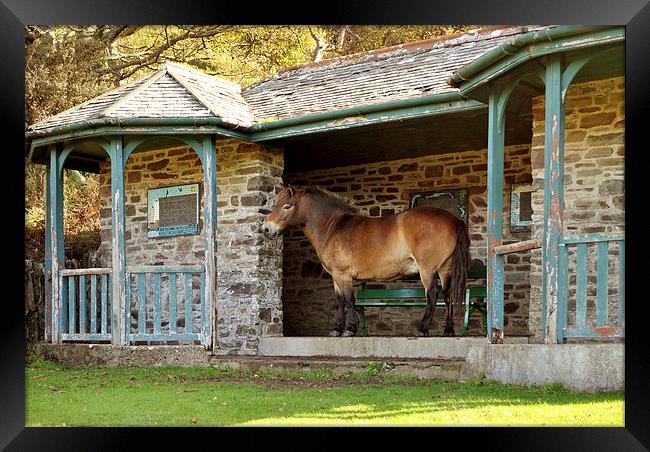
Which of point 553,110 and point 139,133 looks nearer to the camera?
point 553,110

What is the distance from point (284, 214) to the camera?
10484 millimetres

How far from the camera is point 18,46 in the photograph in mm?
6293

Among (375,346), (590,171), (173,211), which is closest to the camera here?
(590,171)

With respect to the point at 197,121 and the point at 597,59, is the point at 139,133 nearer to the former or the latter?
the point at 197,121

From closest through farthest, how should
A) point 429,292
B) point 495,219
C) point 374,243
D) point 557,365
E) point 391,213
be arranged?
point 557,365, point 495,219, point 429,292, point 374,243, point 391,213

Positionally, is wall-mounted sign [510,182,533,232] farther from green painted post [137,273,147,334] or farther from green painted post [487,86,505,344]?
green painted post [137,273,147,334]

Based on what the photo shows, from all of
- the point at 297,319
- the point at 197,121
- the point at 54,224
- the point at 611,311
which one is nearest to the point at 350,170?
the point at 297,319

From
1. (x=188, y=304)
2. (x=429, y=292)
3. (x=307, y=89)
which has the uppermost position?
(x=307, y=89)

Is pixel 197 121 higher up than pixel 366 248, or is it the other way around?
pixel 197 121

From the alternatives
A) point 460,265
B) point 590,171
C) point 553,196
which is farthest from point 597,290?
point 460,265

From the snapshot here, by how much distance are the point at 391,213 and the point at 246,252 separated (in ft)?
8.46

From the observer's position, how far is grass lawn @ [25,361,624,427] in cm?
624
